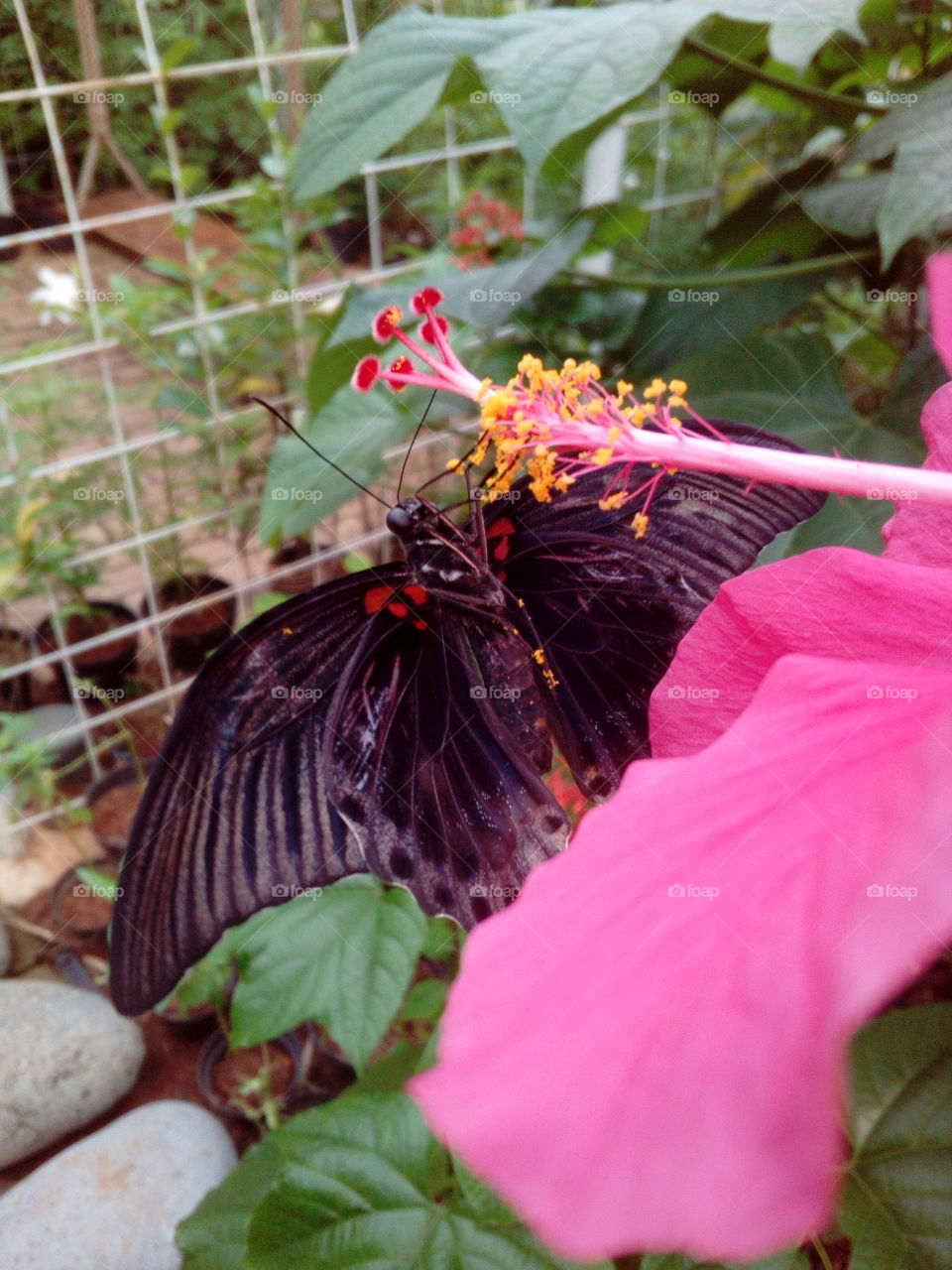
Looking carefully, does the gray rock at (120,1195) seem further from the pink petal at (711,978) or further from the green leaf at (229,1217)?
the pink petal at (711,978)

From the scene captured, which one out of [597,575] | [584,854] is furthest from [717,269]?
[584,854]

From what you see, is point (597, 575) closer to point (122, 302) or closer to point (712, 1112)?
point (712, 1112)

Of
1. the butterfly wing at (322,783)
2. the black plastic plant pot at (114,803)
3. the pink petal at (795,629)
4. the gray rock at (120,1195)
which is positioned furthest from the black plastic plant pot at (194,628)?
the pink petal at (795,629)

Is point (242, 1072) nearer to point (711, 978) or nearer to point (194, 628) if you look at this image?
point (194, 628)

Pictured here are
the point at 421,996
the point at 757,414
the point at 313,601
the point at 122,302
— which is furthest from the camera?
the point at 122,302

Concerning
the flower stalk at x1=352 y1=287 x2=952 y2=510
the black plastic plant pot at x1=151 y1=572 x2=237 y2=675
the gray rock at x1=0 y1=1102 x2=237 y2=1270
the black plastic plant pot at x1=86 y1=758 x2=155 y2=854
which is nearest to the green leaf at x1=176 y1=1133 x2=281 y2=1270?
the gray rock at x1=0 y1=1102 x2=237 y2=1270

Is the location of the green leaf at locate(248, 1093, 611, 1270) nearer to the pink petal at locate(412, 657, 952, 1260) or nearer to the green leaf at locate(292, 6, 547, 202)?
the pink petal at locate(412, 657, 952, 1260)

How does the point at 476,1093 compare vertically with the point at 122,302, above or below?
above

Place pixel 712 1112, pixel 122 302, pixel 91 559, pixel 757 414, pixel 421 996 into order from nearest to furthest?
pixel 712 1112, pixel 757 414, pixel 421 996, pixel 122 302, pixel 91 559
